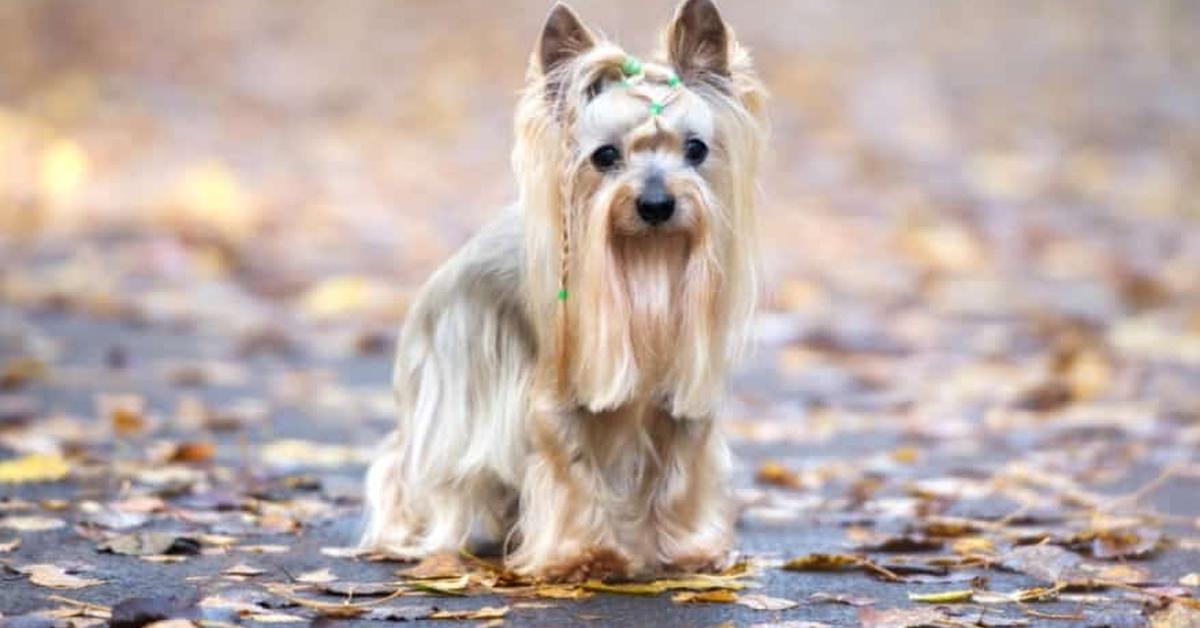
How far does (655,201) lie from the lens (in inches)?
193

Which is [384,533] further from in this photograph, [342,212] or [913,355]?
[342,212]

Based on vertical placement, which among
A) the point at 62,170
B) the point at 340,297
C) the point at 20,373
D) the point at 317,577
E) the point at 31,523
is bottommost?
the point at 317,577

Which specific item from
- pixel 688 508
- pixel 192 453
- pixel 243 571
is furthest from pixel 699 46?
pixel 192 453

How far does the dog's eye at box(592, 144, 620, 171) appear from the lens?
5027 millimetres

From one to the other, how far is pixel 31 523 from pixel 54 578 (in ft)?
3.06

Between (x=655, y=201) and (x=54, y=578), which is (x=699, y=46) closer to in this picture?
(x=655, y=201)

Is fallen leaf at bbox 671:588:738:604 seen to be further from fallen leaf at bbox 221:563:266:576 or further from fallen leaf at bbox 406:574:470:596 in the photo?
fallen leaf at bbox 221:563:266:576

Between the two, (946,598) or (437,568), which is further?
(437,568)

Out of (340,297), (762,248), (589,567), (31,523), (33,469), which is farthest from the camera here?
(340,297)

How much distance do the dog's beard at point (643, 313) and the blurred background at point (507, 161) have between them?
209 inches

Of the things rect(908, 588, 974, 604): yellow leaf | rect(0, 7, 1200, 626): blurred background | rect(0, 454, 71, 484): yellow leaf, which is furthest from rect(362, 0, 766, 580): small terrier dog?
rect(0, 454, 71, 484): yellow leaf

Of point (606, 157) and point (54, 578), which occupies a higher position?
point (606, 157)

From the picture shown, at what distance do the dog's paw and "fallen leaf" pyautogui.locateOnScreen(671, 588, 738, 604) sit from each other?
9.4 inches

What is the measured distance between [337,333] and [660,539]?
22.4ft
